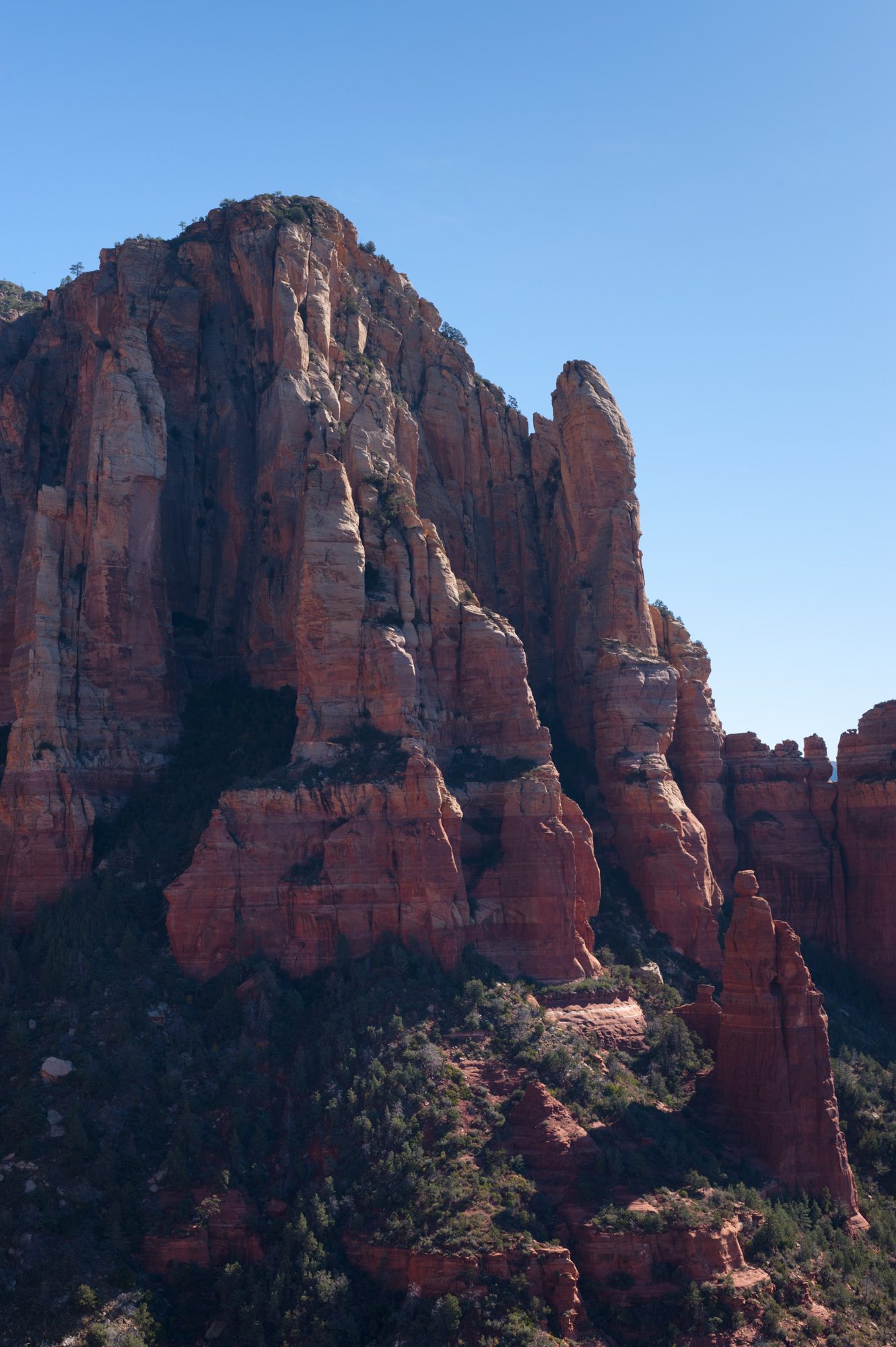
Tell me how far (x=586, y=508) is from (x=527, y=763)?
21394 millimetres

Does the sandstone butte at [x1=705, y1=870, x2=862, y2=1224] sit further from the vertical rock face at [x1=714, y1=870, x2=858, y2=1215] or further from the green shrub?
the green shrub

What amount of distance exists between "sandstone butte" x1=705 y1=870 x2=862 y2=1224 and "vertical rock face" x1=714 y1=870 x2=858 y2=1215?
3cm

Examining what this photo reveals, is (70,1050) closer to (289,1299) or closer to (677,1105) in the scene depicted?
(289,1299)

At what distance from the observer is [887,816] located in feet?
301

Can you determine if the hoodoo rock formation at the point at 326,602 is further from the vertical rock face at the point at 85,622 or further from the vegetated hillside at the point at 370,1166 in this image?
the vegetated hillside at the point at 370,1166

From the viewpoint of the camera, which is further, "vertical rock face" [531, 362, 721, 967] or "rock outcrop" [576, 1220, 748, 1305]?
"vertical rock face" [531, 362, 721, 967]

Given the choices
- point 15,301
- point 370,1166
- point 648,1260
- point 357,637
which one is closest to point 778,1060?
point 648,1260

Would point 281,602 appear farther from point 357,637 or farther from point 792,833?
point 792,833

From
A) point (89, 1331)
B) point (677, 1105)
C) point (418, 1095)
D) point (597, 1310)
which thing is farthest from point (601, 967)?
point (89, 1331)

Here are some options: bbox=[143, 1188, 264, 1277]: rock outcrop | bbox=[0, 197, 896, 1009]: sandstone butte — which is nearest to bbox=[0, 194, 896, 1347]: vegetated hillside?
bbox=[143, 1188, 264, 1277]: rock outcrop

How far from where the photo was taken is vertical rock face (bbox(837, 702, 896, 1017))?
299ft

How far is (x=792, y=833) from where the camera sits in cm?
9375

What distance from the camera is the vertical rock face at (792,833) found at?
93188mm

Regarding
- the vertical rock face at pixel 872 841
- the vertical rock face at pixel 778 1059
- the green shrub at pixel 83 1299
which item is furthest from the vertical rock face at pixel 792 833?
the green shrub at pixel 83 1299
